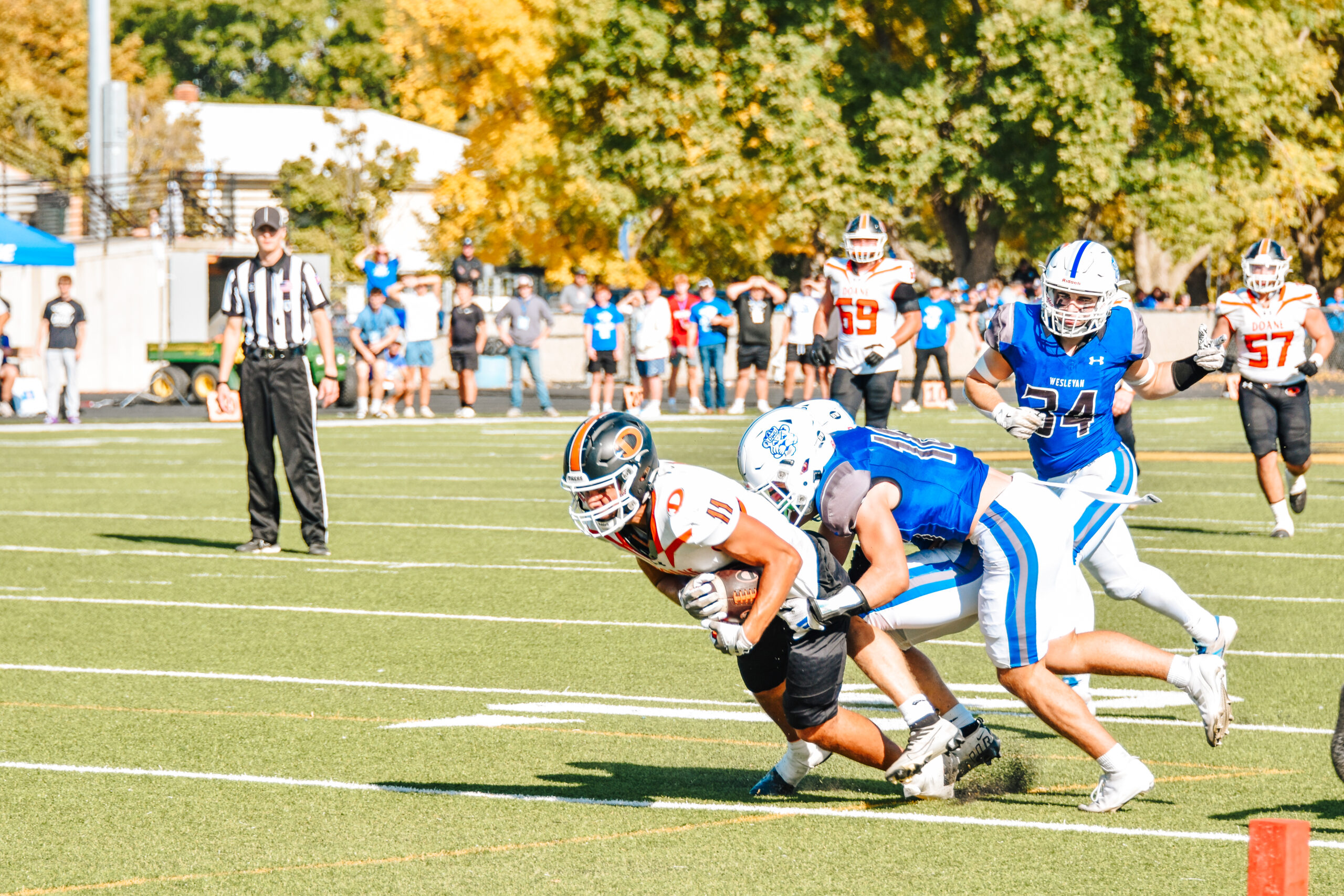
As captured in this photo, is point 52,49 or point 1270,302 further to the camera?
point 52,49

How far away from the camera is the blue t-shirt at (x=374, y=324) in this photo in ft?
78.0

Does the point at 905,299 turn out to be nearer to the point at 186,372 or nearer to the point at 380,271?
the point at 380,271

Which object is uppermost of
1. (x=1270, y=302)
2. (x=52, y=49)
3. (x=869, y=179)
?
(x=52, y=49)

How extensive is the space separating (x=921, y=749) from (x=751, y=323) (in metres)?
20.0

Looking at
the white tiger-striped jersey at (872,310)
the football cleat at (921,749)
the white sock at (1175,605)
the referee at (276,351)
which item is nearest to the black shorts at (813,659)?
the football cleat at (921,749)

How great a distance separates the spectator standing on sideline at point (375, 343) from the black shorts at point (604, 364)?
282cm

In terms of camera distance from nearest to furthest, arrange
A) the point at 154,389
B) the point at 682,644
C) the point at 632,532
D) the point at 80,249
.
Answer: the point at 632,532 → the point at 682,644 → the point at 154,389 → the point at 80,249

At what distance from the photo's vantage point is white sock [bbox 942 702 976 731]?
539 centimetres

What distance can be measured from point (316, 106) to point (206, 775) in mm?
70791

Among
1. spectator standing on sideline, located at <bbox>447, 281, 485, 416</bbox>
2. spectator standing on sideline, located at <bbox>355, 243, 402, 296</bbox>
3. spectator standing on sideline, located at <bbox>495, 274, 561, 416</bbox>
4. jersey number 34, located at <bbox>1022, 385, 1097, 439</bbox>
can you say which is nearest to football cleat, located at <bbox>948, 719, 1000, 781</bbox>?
jersey number 34, located at <bbox>1022, 385, 1097, 439</bbox>

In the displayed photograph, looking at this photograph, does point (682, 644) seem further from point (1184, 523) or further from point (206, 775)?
point (1184, 523)

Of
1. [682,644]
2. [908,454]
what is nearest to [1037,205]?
[682,644]

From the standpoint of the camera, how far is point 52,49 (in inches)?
2212

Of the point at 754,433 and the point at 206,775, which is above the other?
the point at 754,433
